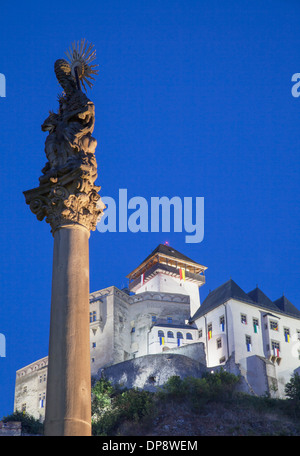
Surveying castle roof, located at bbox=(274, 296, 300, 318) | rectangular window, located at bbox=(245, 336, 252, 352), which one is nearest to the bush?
rectangular window, located at bbox=(245, 336, 252, 352)

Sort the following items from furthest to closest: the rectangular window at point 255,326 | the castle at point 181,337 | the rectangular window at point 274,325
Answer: the rectangular window at point 274,325 → the rectangular window at point 255,326 → the castle at point 181,337

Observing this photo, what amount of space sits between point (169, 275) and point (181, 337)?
14.0 metres

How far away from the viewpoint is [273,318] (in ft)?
205

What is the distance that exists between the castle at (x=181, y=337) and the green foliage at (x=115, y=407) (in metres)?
2.35

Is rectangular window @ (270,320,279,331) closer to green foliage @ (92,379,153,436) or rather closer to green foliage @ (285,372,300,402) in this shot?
green foliage @ (285,372,300,402)

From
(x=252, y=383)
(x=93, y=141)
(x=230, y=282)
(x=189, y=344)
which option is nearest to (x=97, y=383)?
(x=189, y=344)

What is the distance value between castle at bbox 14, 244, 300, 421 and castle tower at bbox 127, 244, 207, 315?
138mm

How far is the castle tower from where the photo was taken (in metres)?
76.4

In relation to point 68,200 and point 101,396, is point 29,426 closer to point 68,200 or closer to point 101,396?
point 101,396

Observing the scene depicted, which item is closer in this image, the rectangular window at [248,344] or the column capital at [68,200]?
the column capital at [68,200]

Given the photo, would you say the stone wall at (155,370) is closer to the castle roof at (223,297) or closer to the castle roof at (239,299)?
the castle roof at (223,297)

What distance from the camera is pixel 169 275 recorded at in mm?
77562

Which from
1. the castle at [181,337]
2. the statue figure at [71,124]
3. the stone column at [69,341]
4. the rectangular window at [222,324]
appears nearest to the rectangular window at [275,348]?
the castle at [181,337]

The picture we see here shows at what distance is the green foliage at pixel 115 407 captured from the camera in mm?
48375
